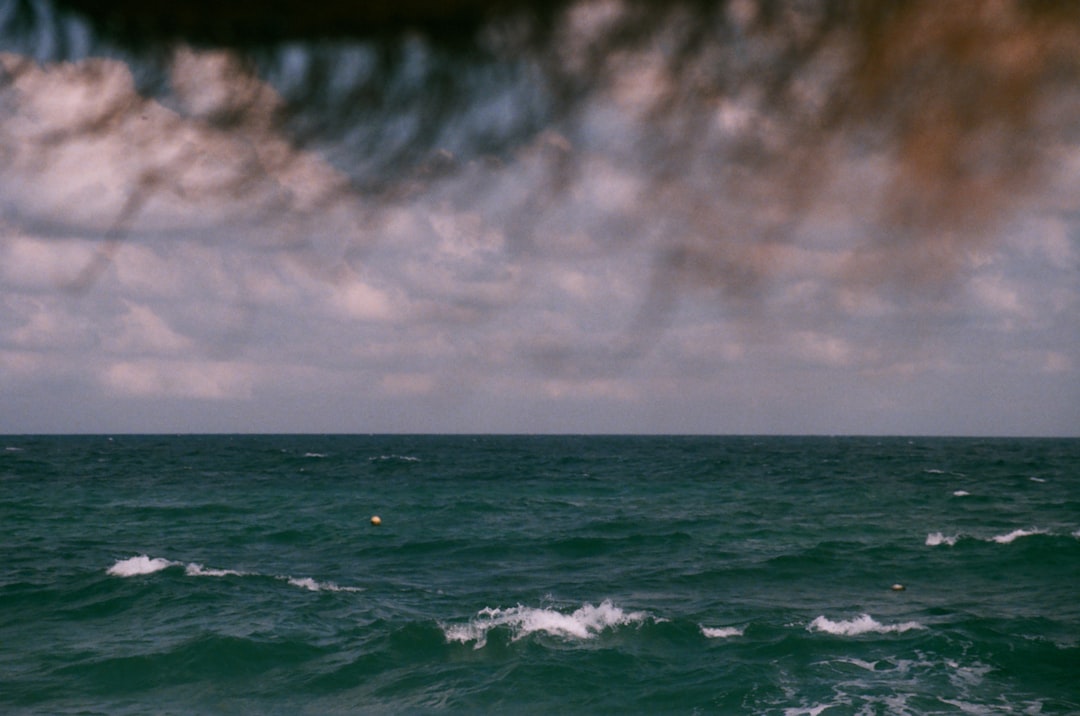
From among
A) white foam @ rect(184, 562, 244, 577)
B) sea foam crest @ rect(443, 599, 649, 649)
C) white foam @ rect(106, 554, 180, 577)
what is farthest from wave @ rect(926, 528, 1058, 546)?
white foam @ rect(106, 554, 180, 577)

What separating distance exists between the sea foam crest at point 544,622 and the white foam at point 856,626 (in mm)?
4078

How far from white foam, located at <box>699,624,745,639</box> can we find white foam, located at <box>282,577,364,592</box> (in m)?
10.2

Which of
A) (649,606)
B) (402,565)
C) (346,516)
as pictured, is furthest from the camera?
(346,516)

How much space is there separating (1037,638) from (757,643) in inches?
257

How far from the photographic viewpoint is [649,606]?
22.9 metres

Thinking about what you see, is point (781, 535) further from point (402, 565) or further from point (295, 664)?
point (295, 664)

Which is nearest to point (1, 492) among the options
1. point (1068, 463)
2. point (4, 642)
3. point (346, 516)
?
point (346, 516)

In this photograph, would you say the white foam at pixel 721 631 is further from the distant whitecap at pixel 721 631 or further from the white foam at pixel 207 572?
the white foam at pixel 207 572

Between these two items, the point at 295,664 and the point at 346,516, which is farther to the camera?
the point at 346,516

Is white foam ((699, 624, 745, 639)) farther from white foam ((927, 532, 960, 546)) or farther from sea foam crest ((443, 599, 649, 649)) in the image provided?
white foam ((927, 532, 960, 546))

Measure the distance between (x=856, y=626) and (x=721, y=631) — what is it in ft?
10.8

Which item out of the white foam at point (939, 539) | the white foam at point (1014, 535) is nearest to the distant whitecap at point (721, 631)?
the white foam at point (939, 539)

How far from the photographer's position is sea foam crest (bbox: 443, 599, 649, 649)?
20172 mm

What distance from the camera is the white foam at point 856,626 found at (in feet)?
66.5
